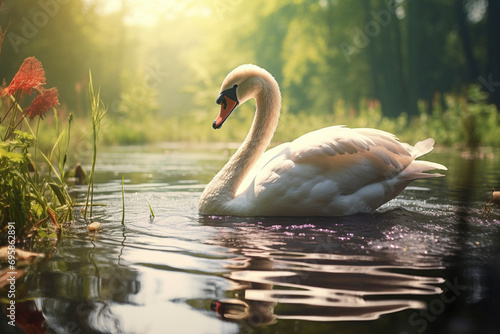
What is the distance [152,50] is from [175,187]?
67.8 metres

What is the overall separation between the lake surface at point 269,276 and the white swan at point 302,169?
0.17 m

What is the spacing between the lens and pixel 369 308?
248 cm

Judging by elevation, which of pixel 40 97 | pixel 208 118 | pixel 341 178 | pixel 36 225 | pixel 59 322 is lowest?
pixel 59 322

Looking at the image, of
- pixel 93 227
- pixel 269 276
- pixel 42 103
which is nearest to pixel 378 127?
pixel 93 227

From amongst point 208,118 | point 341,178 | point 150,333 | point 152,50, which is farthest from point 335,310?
point 152,50

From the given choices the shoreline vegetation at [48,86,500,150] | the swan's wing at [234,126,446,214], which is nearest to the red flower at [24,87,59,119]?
the swan's wing at [234,126,446,214]

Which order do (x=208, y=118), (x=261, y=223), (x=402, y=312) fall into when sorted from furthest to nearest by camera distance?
(x=208, y=118)
(x=261, y=223)
(x=402, y=312)

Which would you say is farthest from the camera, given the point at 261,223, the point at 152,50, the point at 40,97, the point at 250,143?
the point at 152,50

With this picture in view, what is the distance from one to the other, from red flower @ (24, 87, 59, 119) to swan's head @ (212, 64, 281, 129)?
1688 mm

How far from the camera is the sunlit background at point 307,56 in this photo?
71.1ft

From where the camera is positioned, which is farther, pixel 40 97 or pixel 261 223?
pixel 261 223

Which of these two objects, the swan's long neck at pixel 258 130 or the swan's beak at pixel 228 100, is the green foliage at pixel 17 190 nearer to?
the swan's long neck at pixel 258 130

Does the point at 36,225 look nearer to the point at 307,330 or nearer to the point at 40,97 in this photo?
the point at 40,97

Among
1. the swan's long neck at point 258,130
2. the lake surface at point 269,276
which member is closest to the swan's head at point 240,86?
the swan's long neck at point 258,130
